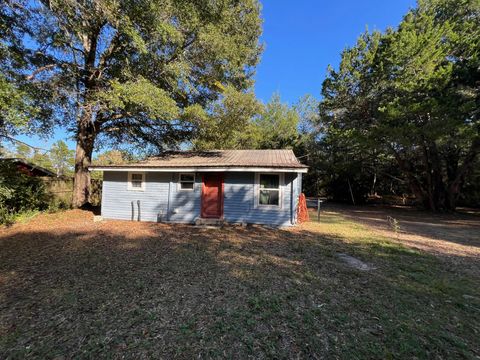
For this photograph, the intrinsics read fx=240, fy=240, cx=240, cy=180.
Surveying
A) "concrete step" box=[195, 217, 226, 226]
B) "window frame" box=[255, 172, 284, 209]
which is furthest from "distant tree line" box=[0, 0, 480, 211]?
"concrete step" box=[195, 217, 226, 226]

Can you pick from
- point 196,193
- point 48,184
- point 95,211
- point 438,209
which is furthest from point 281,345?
point 438,209

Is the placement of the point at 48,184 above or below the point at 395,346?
above

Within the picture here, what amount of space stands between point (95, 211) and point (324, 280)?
1166cm

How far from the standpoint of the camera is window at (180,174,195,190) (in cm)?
1030

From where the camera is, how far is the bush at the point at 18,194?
8.66 meters

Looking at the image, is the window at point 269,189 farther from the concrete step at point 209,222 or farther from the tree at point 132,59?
the tree at point 132,59

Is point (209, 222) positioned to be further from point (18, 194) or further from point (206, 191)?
point (18, 194)

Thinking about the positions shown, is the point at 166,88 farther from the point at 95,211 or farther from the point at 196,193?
the point at 95,211

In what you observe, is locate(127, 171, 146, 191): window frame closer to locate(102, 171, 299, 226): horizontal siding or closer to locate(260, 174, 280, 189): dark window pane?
locate(102, 171, 299, 226): horizontal siding

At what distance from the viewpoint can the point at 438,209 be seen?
1720 centimetres

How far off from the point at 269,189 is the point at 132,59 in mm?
7967

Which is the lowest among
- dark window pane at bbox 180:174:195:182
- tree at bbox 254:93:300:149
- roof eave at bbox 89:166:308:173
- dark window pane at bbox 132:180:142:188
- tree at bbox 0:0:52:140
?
dark window pane at bbox 132:180:142:188

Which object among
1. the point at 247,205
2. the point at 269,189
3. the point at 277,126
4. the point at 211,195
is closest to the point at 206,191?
the point at 211,195

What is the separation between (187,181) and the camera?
10.3 meters
